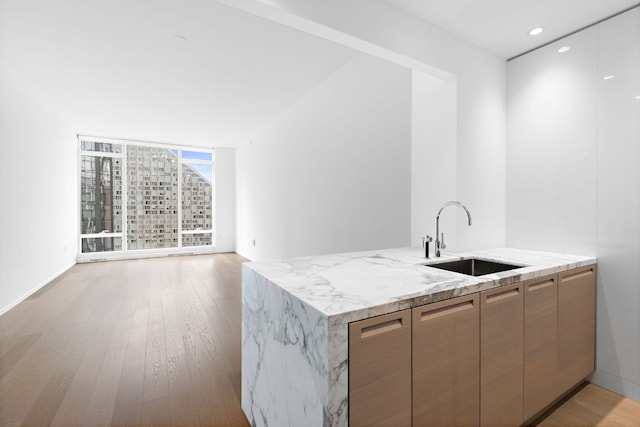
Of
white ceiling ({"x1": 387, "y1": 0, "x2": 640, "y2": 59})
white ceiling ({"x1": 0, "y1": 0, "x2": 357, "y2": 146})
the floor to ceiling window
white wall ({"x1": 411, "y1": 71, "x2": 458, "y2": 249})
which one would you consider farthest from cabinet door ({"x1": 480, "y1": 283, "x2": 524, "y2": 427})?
the floor to ceiling window

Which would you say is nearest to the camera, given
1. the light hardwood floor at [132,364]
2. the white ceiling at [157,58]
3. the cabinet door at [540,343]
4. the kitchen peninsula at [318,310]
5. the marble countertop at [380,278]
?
the kitchen peninsula at [318,310]

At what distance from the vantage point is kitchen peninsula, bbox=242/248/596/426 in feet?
3.39

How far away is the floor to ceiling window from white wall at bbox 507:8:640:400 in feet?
25.4

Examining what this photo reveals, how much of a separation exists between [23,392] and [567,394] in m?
3.62

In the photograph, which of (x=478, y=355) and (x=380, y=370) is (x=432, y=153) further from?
(x=380, y=370)

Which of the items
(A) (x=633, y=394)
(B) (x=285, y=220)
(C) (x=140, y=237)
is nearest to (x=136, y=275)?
(C) (x=140, y=237)

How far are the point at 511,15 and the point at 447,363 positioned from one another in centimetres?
227

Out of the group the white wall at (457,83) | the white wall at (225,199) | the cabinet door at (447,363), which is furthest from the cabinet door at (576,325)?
the white wall at (225,199)

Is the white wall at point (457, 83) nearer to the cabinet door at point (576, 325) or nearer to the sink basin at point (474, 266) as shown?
the sink basin at point (474, 266)

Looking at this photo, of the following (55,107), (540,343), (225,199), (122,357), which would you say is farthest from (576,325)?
(225,199)

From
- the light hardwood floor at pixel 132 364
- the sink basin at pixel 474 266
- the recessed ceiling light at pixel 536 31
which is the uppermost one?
the recessed ceiling light at pixel 536 31

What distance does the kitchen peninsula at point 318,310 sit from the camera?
1.03 m

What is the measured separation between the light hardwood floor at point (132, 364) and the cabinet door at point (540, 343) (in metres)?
0.24

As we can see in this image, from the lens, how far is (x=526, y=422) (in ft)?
5.73
